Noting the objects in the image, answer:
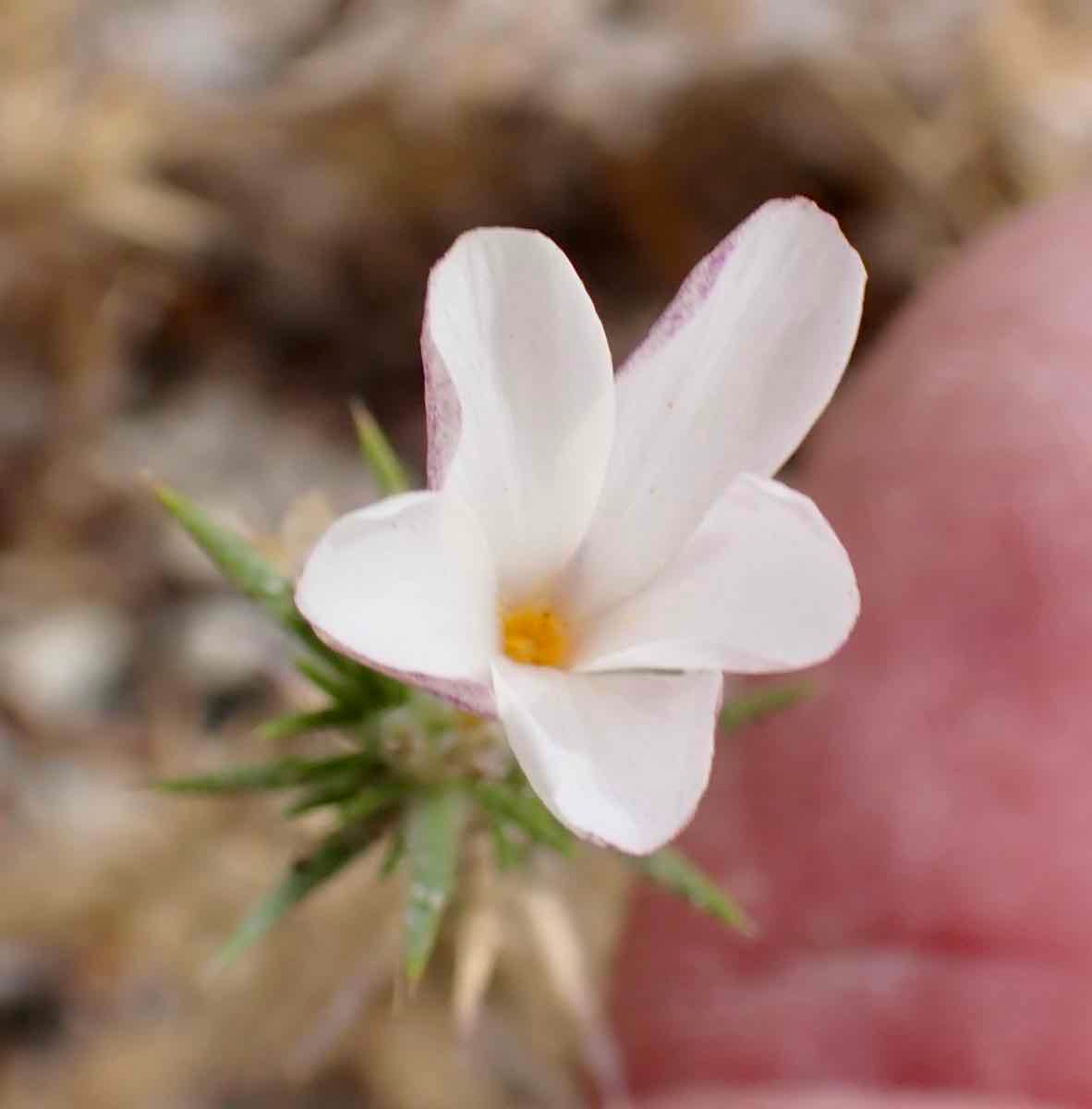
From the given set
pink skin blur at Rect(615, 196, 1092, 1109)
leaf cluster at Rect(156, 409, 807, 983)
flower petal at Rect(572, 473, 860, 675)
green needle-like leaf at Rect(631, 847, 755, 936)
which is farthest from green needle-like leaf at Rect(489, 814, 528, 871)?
pink skin blur at Rect(615, 196, 1092, 1109)

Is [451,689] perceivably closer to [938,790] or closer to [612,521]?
[612,521]

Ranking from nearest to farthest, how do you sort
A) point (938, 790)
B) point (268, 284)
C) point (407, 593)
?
point (407, 593), point (938, 790), point (268, 284)

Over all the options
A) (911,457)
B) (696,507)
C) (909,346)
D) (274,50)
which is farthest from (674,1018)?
(274,50)

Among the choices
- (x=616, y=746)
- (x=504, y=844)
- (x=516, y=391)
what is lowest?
(x=504, y=844)

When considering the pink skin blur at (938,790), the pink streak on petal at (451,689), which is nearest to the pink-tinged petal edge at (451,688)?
the pink streak on petal at (451,689)

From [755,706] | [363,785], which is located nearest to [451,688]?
[363,785]

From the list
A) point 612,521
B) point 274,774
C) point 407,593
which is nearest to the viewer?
point 407,593
